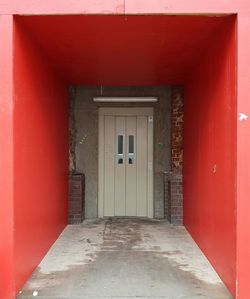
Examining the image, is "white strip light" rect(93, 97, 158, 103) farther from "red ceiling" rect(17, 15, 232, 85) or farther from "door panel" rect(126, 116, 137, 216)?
"red ceiling" rect(17, 15, 232, 85)

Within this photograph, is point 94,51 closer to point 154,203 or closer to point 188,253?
point 188,253

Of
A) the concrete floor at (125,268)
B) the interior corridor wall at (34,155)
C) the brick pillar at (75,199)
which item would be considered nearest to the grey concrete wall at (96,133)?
the brick pillar at (75,199)

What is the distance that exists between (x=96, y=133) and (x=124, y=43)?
3227 mm

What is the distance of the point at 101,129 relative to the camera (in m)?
7.50

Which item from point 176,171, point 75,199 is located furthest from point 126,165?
point 75,199

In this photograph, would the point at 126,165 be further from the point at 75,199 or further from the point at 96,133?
the point at 75,199

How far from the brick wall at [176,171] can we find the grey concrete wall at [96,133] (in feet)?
0.69

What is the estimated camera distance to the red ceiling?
3758mm

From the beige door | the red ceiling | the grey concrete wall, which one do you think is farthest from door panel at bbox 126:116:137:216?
the red ceiling

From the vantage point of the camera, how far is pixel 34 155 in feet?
14.3

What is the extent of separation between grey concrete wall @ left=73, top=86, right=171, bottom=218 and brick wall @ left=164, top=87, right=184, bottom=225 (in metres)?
0.21

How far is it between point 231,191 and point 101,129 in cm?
422

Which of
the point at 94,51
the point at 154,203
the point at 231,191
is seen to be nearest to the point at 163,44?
the point at 94,51

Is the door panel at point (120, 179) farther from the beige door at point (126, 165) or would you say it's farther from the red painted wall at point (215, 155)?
the red painted wall at point (215, 155)
